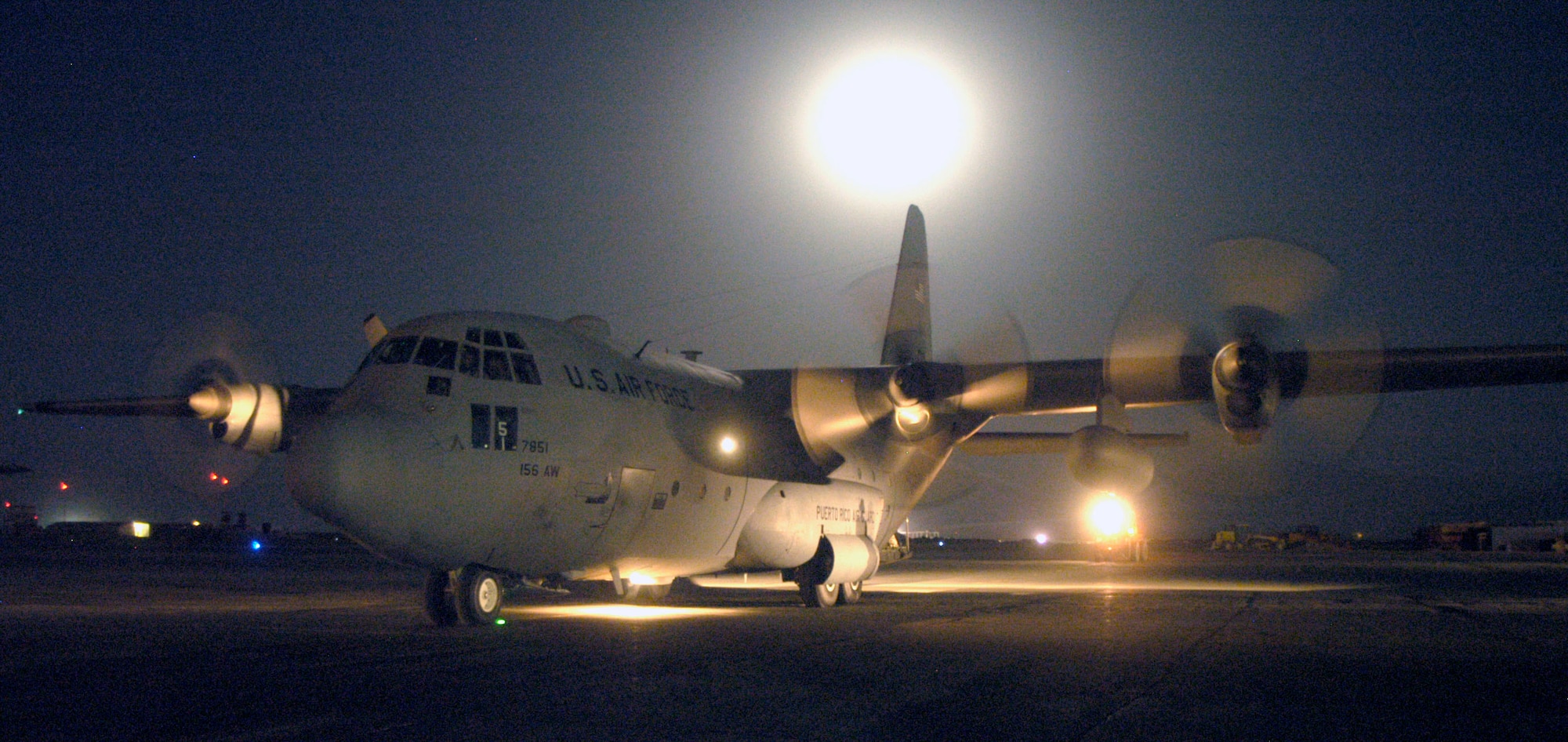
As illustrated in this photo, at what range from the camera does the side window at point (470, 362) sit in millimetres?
12922

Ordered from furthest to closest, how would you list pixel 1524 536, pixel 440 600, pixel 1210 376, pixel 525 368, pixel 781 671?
pixel 1524 536
pixel 1210 376
pixel 525 368
pixel 440 600
pixel 781 671

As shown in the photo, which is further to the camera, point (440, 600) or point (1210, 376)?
point (1210, 376)

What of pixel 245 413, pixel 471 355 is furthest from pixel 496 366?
pixel 245 413

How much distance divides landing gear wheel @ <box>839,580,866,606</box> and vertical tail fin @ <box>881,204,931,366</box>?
575 cm

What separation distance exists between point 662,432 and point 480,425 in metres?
3.72

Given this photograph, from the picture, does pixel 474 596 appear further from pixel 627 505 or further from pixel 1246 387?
pixel 1246 387

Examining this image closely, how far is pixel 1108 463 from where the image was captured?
62.8ft

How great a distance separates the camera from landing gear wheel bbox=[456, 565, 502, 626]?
44.2 feet

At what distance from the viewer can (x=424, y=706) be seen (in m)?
7.08

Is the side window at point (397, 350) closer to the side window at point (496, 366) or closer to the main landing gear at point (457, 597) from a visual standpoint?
the side window at point (496, 366)

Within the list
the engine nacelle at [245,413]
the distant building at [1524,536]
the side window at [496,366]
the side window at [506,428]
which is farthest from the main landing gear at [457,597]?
the distant building at [1524,536]

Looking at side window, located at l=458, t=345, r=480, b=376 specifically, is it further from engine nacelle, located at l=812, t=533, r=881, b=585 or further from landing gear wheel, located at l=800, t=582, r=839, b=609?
landing gear wheel, located at l=800, t=582, r=839, b=609

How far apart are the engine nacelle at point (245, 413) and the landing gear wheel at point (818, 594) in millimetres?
8463

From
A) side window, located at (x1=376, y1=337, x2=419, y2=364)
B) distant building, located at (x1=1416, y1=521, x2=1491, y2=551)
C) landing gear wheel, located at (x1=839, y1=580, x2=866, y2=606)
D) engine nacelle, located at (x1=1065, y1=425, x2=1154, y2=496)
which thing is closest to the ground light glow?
landing gear wheel, located at (x1=839, y1=580, x2=866, y2=606)
